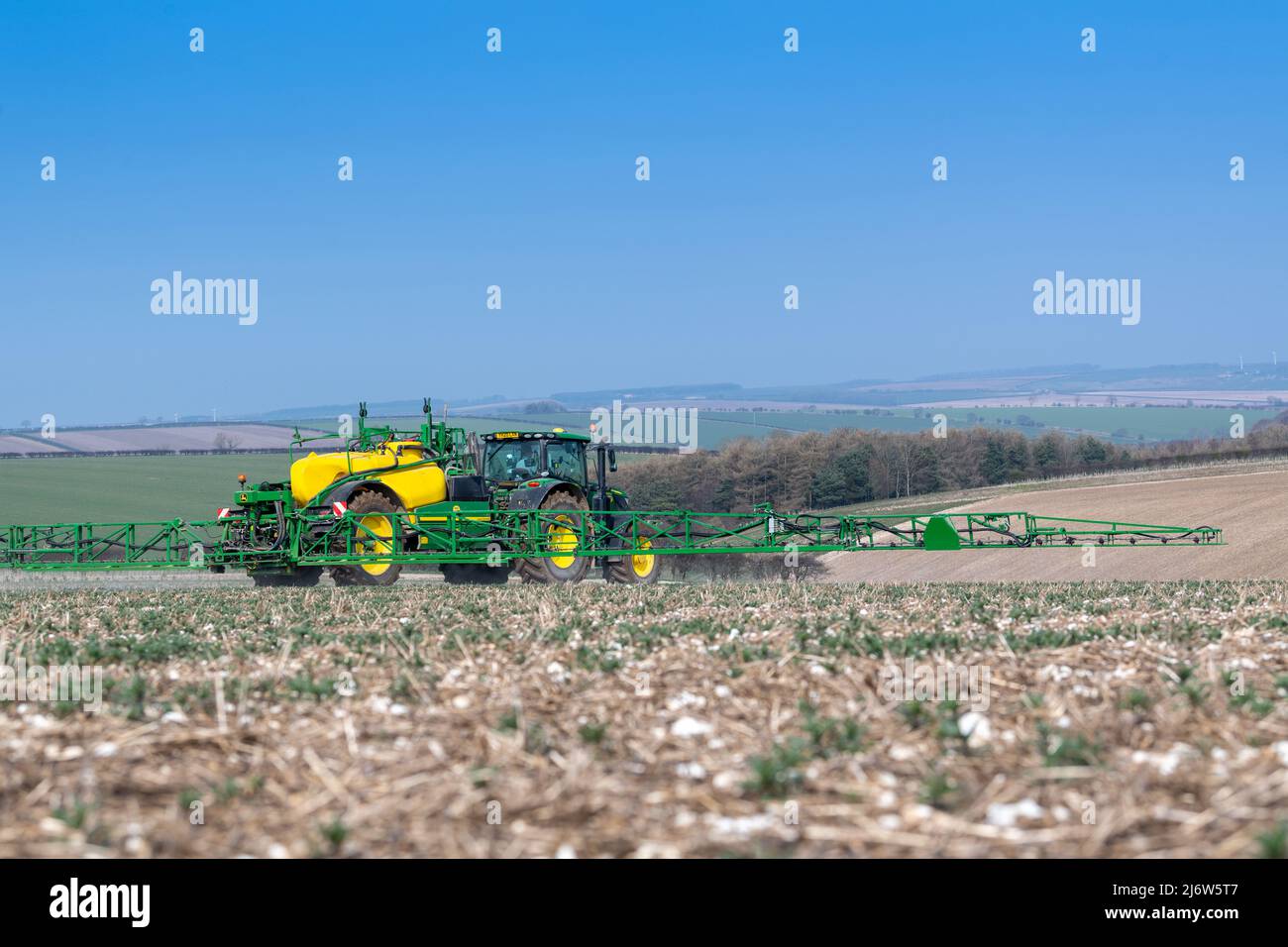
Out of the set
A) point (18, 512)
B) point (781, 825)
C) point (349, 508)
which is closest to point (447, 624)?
point (781, 825)

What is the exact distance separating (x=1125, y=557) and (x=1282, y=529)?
15.5 ft

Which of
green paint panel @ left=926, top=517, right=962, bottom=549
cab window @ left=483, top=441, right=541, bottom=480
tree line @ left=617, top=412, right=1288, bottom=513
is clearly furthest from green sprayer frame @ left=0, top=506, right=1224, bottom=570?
tree line @ left=617, top=412, right=1288, bottom=513

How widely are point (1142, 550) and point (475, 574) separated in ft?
84.2

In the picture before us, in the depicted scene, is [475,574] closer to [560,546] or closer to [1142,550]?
[560,546]

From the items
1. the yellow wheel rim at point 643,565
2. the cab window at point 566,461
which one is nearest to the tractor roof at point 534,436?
the cab window at point 566,461

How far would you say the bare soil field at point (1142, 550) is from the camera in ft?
116

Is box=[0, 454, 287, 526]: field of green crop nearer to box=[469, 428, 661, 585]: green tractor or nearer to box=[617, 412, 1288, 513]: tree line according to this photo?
box=[617, 412, 1288, 513]: tree line

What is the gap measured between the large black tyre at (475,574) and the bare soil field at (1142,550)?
15.8 meters

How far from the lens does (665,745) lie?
5812 mm

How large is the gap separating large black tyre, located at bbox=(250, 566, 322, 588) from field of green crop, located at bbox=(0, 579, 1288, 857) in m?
13.4

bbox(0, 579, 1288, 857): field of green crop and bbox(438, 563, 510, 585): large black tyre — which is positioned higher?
bbox(0, 579, 1288, 857): field of green crop

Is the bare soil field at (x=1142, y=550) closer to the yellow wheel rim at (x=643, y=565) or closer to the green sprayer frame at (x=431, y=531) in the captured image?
the green sprayer frame at (x=431, y=531)

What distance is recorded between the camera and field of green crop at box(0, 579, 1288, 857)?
4.70 meters

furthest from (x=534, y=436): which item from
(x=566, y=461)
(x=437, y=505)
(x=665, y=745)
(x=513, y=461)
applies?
(x=665, y=745)
